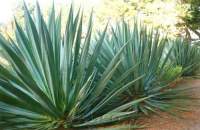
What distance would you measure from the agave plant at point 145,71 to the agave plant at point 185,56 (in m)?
2.42

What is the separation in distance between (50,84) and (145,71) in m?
1.80

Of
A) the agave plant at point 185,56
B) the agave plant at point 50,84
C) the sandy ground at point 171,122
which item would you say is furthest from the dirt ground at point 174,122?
the agave plant at point 185,56

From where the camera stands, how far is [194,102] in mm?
5289

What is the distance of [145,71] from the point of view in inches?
194

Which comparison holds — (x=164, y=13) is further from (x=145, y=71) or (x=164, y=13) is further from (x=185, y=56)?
(x=145, y=71)

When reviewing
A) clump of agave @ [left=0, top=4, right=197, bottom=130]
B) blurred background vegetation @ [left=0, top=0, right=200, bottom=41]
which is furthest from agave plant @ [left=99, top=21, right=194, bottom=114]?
blurred background vegetation @ [left=0, top=0, right=200, bottom=41]

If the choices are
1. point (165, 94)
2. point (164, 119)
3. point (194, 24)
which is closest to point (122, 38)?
point (165, 94)

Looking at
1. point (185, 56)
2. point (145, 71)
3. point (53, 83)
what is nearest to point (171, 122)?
point (145, 71)

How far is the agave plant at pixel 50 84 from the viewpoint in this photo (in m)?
3.31

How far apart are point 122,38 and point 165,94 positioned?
3.92 feet

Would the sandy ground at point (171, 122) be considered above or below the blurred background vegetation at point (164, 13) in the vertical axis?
below

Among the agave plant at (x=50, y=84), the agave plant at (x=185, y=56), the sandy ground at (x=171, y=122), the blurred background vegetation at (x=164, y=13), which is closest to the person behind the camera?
the agave plant at (x=50, y=84)

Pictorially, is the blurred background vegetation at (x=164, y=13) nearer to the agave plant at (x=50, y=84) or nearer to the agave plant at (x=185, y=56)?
the agave plant at (x=185, y=56)

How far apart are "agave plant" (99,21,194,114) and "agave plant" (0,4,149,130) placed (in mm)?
684
